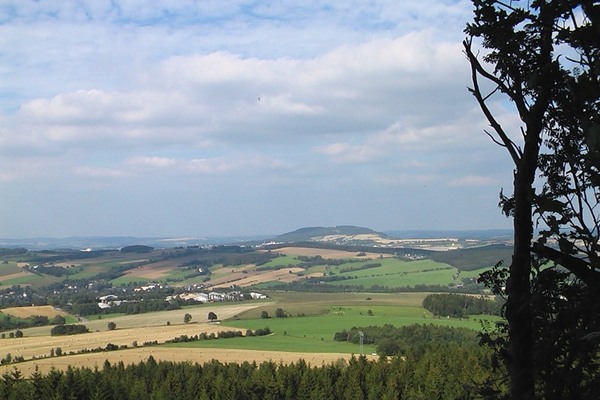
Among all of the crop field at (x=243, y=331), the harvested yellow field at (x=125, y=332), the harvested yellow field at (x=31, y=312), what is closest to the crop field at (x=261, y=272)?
the crop field at (x=243, y=331)

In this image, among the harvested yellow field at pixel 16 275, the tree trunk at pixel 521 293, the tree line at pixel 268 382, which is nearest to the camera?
the tree trunk at pixel 521 293

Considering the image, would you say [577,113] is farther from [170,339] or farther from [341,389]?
[170,339]

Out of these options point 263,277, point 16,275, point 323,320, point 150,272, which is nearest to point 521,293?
point 323,320

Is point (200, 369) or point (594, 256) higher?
point (594, 256)

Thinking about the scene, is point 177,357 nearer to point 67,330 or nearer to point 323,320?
point 323,320

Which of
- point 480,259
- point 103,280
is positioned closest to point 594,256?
point 480,259

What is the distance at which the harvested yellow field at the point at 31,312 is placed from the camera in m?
96.8

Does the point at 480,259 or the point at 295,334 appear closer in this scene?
the point at 295,334

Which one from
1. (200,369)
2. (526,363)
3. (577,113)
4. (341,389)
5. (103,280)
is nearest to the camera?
(577,113)

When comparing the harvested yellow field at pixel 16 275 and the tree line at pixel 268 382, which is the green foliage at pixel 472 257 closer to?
the tree line at pixel 268 382

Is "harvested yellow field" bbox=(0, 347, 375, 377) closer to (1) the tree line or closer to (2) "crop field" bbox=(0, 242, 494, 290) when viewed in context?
(1) the tree line

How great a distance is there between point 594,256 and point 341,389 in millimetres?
41401

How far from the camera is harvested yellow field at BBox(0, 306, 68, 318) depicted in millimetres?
96812

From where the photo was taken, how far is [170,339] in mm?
76125
